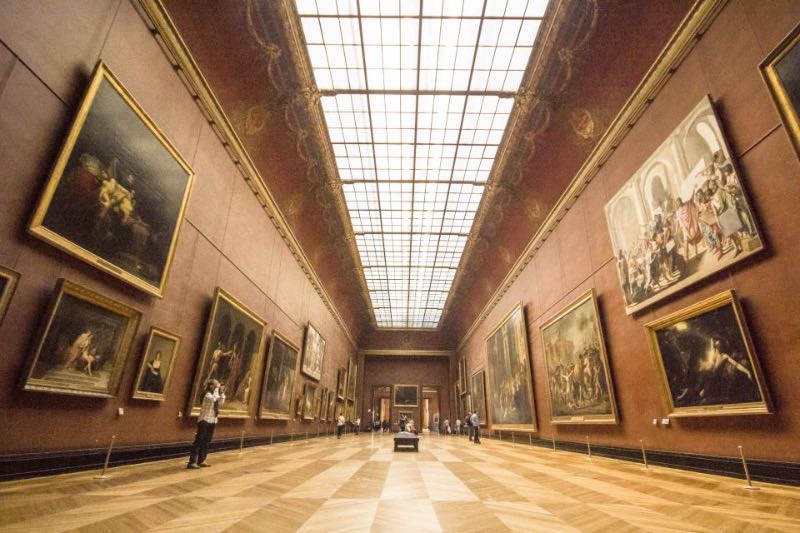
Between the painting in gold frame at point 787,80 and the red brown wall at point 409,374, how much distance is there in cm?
3121

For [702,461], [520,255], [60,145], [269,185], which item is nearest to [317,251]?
[269,185]

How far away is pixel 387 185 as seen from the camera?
14852 millimetres

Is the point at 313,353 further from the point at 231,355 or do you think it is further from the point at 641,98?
the point at 641,98

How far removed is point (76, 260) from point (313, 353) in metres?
13.1

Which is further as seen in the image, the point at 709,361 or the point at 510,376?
the point at 510,376

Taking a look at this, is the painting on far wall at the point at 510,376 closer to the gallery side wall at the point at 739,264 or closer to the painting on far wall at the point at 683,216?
the gallery side wall at the point at 739,264

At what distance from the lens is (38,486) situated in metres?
4.05

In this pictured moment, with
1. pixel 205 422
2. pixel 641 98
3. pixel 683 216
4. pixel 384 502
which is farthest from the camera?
pixel 641 98

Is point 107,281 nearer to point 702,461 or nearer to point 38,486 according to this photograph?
point 38,486

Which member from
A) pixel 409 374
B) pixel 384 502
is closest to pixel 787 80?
pixel 384 502

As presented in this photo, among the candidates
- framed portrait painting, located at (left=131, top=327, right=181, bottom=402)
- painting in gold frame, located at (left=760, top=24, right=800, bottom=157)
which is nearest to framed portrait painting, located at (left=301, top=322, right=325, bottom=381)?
framed portrait painting, located at (left=131, top=327, right=181, bottom=402)

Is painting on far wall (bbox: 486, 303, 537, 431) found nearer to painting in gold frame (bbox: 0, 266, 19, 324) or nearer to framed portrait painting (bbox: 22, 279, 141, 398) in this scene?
framed portrait painting (bbox: 22, 279, 141, 398)

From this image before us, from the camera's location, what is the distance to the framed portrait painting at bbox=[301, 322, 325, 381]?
16281 millimetres

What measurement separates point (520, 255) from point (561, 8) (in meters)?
9.44
